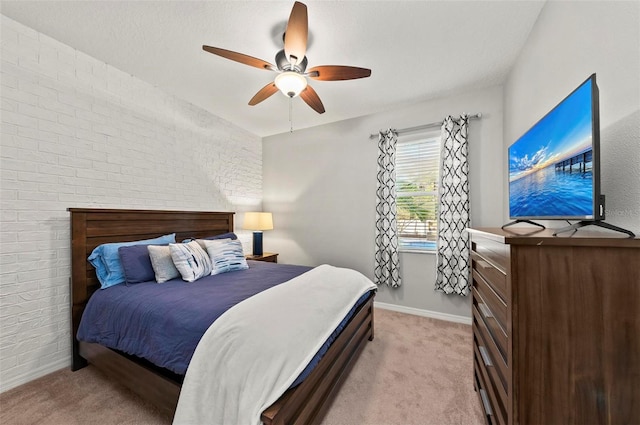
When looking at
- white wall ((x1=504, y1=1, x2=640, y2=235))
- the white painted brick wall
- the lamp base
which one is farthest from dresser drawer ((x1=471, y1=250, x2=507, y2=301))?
the white painted brick wall

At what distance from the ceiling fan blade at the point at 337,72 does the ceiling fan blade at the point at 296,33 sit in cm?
15

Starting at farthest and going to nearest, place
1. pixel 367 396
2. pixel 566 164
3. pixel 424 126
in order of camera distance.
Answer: pixel 424 126 < pixel 367 396 < pixel 566 164

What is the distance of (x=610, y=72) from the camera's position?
112 centimetres

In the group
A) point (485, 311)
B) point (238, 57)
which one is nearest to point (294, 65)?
point (238, 57)

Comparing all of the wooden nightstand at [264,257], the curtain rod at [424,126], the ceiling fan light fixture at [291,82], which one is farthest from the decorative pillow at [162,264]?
the curtain rod at [424,126]

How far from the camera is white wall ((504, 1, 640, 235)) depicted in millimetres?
1005

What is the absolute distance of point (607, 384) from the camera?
78 cm

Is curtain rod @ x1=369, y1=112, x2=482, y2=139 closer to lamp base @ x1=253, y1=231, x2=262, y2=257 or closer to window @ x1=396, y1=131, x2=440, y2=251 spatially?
window @ x1=396, y1=131, x2=440, y2=251

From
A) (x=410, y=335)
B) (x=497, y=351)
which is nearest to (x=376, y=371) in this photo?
(x=410, y=335)

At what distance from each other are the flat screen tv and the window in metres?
1.64

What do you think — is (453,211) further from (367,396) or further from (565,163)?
(367,396)

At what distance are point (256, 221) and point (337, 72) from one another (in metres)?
2.46

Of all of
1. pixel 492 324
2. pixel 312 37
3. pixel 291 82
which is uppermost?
pixel 312 37

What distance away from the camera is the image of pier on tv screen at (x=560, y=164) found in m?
0.95
